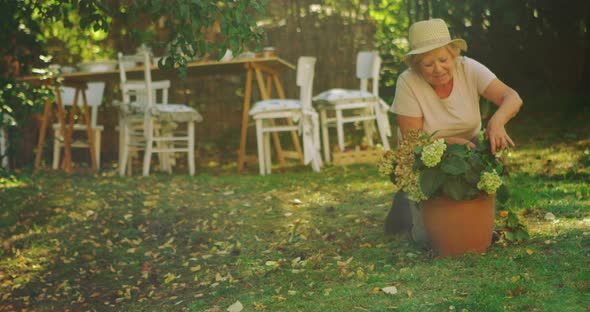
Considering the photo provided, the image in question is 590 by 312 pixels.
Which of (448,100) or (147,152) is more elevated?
(448,100)

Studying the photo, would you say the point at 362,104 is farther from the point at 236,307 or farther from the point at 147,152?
the point at 236,307

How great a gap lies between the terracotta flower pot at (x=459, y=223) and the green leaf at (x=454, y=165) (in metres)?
0.18

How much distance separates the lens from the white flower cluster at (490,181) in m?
3.47

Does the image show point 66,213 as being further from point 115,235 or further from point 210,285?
point 210,285

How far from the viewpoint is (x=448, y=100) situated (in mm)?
3912

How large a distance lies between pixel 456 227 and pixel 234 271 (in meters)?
1.26

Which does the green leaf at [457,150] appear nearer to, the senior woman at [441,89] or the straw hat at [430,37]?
the senior woman at [441,89]

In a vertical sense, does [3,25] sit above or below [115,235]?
above

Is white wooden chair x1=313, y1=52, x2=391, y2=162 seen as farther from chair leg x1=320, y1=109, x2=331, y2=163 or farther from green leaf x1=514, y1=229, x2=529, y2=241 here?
green leaf x1=514, y1=229, x2=529, y2=241

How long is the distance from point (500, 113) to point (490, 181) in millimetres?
370

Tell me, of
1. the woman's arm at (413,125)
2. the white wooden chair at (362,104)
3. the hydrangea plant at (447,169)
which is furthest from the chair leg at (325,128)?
the hydrangea plant at (447,169)

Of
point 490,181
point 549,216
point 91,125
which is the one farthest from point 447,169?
point 91,125

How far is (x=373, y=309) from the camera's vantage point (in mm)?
3156

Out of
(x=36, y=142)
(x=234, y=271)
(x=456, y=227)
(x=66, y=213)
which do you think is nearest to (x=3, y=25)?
(x=66, y=213)
